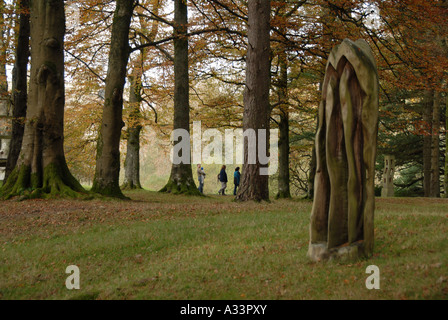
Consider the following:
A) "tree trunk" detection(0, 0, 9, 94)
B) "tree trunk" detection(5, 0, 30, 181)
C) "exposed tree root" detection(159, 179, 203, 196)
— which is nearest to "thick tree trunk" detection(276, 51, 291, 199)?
"exposed tree root" detection(159, 179, 203, 196)

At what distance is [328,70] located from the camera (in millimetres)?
5699

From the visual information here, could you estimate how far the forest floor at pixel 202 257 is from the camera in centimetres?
471

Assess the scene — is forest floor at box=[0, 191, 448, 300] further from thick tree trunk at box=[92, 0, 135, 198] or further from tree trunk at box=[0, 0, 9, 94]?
tree trunk at box=[0, 0, 9, 94]

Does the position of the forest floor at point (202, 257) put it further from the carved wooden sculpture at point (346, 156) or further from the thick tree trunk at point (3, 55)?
the thick tree trunk at point (3, 55)

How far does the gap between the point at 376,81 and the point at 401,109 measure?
62.9 feet

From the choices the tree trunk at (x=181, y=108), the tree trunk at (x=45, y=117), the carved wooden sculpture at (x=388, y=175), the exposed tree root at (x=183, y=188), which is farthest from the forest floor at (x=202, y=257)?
the carved wooden sculpture at (x=388, y=175)

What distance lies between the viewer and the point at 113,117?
539 inches

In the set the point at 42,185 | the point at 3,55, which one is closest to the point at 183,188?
the point at 42,185

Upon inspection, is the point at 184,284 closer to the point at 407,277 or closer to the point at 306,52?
the point at 407,277

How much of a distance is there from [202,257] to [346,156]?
2619 mm

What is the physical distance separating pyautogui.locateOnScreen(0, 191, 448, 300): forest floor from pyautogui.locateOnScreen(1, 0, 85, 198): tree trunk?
2.56m

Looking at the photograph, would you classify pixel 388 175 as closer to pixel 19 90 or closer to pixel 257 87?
pixel 257 87

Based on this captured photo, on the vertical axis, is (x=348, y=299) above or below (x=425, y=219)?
below
